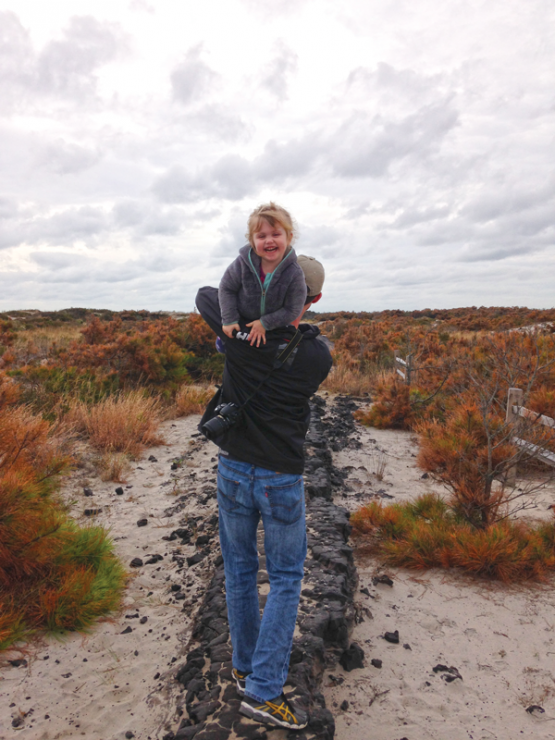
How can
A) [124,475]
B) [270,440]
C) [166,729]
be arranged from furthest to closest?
[124,475]
[166,729]
[270,440]

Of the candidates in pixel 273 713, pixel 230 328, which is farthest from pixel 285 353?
pixel 273 713

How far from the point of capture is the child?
192 cm

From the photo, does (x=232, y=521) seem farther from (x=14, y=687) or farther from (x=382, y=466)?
(x=382, y=466)

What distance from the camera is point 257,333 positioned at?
1913 mm

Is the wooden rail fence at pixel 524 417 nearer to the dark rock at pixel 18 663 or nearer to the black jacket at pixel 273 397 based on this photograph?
the black jacket at pixel 273 397

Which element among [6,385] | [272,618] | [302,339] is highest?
[302,339]

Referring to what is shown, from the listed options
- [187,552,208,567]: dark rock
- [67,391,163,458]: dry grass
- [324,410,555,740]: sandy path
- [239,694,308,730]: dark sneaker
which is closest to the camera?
[239,694,308,730]: dark sneaker

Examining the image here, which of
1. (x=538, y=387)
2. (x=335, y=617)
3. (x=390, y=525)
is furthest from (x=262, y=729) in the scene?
(x=538, y=387)

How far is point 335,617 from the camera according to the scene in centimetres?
316

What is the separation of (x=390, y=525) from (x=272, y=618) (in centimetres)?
299

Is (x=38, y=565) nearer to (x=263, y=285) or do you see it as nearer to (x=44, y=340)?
(x=263, y=285)

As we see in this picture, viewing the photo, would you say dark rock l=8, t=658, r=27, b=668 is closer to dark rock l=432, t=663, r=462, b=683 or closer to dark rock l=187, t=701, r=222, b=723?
dark rock l=187, t=701, r=222, b=723

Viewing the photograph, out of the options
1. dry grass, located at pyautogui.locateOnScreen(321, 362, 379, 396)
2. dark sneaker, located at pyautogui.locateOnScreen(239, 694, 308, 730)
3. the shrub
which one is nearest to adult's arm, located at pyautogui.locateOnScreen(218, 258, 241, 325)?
dark sneaker, located at pyautogui.locateOnScreen(239, 694, 308, 730)

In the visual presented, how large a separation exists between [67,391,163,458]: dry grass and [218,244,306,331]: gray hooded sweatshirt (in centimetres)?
569
